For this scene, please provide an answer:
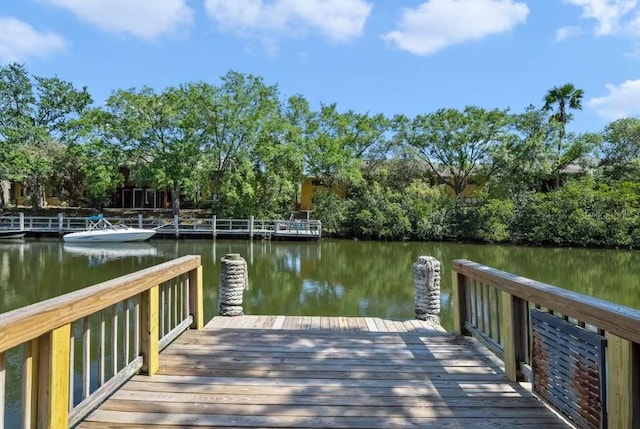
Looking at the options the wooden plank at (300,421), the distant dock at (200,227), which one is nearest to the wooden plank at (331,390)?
the wooden plank at (300,421)

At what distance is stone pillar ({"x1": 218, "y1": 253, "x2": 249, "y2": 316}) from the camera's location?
209 inches

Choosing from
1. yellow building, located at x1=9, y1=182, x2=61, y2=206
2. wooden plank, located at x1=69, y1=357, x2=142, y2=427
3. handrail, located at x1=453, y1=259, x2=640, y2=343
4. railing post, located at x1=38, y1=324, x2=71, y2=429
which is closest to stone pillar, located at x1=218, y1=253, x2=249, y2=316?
wooden plank, located at x1=69, y1=357, x2=142, y2=427

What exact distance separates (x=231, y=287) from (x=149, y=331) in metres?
2.50

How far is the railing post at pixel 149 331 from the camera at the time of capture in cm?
288

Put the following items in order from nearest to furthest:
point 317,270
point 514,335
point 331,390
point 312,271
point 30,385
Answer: point 30,385 → point 331,390 → point 514,335 → point 312,271 → point 317,270

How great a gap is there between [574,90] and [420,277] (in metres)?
25.6

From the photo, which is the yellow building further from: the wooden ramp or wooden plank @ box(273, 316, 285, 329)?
the wooden ramp

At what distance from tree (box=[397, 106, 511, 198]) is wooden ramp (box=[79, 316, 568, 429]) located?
22971 mm

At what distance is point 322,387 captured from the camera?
2.75 metres

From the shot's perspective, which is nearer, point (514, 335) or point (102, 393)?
point (102, 393)

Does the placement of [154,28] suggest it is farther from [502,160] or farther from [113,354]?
[502,160]

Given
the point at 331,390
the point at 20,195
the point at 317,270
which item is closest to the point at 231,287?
the point at 331,390

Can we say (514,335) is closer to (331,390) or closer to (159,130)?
(331,390)

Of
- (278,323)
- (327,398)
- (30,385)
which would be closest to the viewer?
(30,385)
